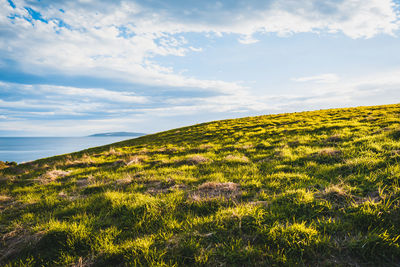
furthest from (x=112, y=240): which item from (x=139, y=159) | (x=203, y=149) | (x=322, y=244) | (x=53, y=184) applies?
(x=203, y=149)

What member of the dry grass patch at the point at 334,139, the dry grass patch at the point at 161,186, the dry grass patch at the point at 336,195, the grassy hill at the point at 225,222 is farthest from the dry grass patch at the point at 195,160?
the dry grass patch at the point at 334,139

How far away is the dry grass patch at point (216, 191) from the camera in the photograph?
5243mm

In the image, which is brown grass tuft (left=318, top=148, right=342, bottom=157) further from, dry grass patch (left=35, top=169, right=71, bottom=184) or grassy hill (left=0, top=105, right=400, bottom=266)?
dry grass patch (left=35, top=169, right=71, bottom=184)

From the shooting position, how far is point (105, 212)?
16.5ft

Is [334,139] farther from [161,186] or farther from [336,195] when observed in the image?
Result: [161,186]

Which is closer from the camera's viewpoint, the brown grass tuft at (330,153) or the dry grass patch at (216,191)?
the dry grass patch at (216,191)

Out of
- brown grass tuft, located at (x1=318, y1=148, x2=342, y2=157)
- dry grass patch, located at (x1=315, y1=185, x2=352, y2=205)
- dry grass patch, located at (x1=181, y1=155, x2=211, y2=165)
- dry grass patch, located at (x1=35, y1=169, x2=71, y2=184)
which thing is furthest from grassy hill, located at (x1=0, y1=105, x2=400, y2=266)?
dry grass patch, located at (x1=181, y1=155, x2=211, y2=165)

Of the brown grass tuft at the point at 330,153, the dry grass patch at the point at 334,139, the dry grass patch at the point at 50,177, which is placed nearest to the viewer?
the brown grass tuft at the point at 330,153

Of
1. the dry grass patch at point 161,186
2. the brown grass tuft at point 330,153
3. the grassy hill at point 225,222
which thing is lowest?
the grassy hill at point 225,222

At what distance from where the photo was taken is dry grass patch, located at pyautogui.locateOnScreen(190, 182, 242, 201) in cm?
524

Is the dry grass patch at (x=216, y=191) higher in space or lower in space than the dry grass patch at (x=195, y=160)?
lower

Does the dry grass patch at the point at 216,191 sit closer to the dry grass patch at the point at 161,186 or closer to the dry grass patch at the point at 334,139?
the dry grass patch at the point at 161,186

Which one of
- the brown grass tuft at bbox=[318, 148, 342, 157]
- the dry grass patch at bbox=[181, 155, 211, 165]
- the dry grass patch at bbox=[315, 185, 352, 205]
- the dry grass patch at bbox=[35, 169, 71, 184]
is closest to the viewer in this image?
the dry grass patch at bbox=[315, 185, 352, 205]

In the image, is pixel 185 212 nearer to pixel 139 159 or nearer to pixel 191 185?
pixel 191 185
